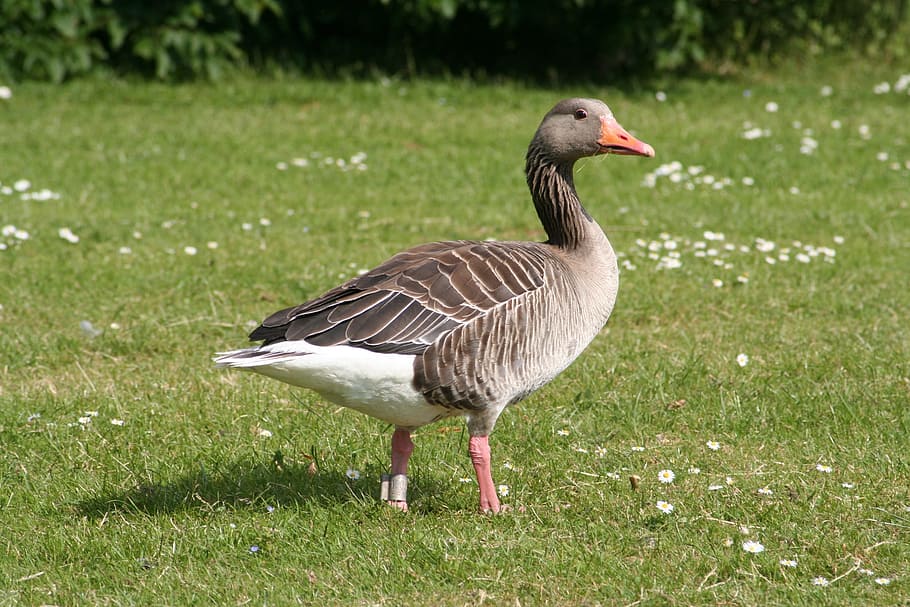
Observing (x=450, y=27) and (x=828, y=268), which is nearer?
(x=828, y=268)

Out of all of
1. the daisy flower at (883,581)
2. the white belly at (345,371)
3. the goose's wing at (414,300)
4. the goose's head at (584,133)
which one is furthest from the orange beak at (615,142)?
the daisy flower at (883,581)

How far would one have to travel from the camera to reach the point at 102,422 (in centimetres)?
550

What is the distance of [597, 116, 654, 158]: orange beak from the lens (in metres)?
4.78

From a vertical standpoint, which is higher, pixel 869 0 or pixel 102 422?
pixel 869 0

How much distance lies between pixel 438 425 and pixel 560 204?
1519 mm

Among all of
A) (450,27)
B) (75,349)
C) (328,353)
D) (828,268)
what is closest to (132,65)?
(450,27)

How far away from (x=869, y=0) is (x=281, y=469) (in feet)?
39.2

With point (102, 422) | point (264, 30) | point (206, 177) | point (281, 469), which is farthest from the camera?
point (264, 30)

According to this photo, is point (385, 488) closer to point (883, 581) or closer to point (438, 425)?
point (438, 425)

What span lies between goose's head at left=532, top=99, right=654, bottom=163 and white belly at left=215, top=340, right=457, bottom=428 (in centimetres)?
127

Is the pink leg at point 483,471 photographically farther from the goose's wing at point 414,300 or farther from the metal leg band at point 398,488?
the goose's wing at point 414,300

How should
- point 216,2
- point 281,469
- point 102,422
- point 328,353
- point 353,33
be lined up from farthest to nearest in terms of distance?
1. point 353,33
2. point 216,2
3. point 102,422
4. point 281,469
5. point 328,353

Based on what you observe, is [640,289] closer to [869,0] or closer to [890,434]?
[890,434]

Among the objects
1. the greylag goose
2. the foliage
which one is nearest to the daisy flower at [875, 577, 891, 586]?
the greylag goose
